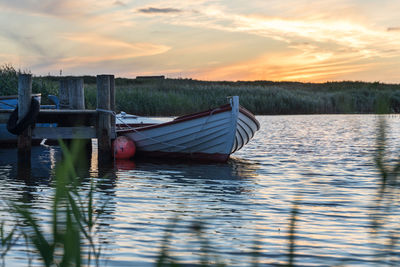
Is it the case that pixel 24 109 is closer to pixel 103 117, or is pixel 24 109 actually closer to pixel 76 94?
pixel 103 117

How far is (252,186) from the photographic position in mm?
9297

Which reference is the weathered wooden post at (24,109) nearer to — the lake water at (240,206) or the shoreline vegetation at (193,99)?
the lake water at (240,206)

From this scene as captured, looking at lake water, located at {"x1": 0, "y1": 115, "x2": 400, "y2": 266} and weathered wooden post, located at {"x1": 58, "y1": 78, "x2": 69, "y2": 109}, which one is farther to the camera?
weathered wooden post, located at {"x1": 58, "y1": 78, "x2": 69, "y2": 109}

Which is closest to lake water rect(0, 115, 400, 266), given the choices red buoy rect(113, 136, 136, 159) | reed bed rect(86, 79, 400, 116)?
red buoy rect(113, 136, 136, 159)

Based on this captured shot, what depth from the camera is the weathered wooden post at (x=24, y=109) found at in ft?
40.4

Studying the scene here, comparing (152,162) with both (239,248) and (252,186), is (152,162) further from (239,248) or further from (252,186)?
(239,248)

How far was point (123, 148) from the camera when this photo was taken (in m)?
13.4

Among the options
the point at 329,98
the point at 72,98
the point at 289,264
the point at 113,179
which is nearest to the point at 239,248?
the point at 289,264

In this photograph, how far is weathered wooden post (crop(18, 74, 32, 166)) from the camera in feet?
40.4

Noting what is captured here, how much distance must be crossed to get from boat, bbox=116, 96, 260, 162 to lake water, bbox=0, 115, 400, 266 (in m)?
0.54

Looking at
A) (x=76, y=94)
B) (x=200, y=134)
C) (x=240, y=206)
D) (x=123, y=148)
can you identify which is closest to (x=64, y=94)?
(x=76, y=94)

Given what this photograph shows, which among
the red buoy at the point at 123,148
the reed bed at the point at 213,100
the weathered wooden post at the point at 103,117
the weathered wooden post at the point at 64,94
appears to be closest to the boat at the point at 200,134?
the red buoy at the point at 123,148

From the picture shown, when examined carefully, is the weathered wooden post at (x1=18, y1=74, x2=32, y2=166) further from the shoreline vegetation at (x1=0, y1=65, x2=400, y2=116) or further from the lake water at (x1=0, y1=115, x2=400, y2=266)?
the shoreline vegetation at (x1=0, y1=65, x2=400, y2=116)

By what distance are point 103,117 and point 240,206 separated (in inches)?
244
